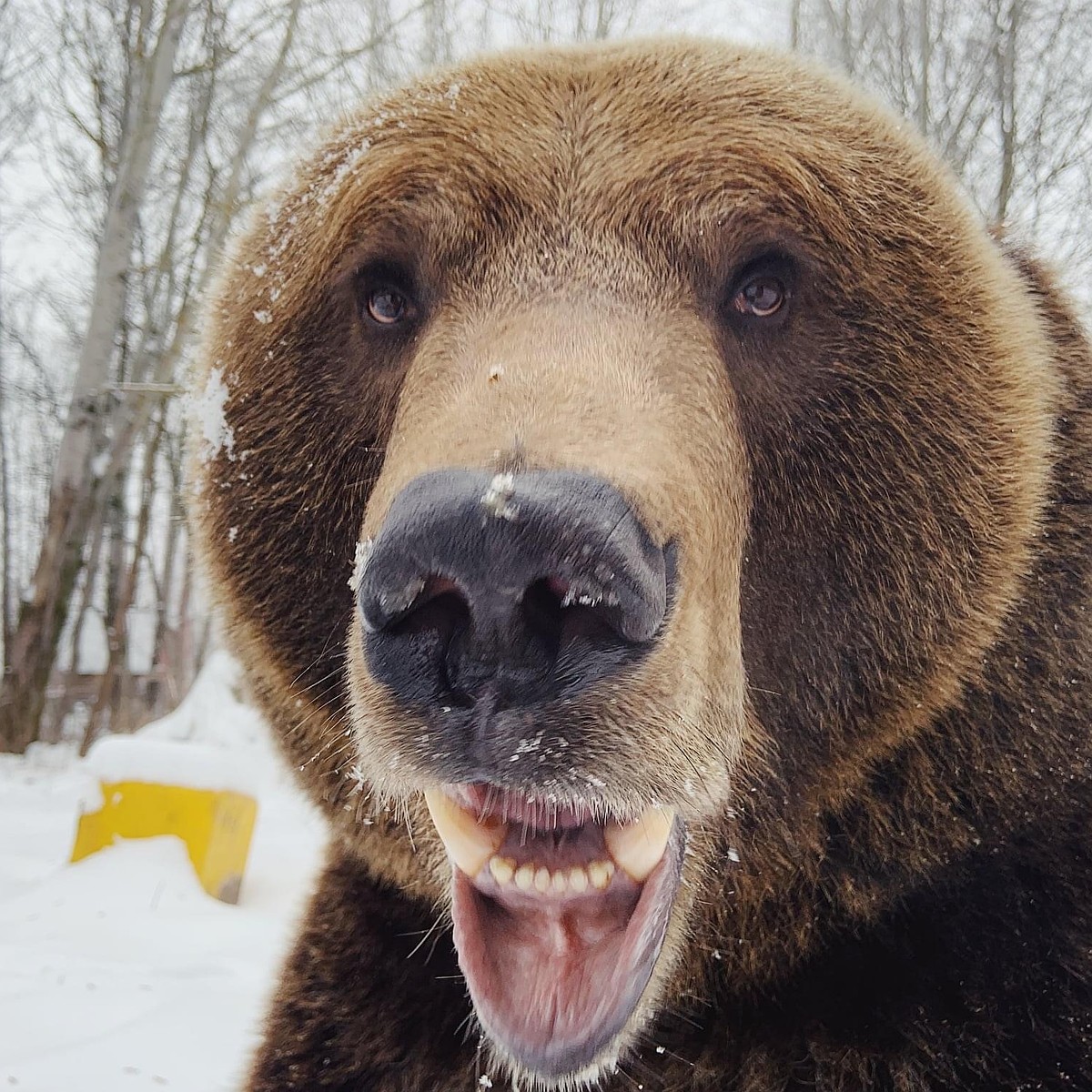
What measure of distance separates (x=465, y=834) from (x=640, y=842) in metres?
0.26

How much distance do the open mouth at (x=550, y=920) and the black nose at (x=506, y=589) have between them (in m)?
0.24

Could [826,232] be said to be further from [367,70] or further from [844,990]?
[367,70]

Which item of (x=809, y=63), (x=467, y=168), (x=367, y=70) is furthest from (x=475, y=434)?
(x=367, y=70)

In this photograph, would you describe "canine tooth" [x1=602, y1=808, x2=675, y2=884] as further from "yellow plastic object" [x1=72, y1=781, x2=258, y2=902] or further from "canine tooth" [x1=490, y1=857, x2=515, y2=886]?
"yellow plastic object" [x1=72, y1=781, x2=258, y2=902]

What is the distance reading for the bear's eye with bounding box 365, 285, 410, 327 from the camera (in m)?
2.17

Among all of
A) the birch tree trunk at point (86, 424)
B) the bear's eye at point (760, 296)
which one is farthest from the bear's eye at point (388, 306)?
the birch tree trunk at point (86, 424)

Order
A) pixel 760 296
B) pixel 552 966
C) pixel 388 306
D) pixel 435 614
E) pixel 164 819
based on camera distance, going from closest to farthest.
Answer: pixel 435 614, pixel 552 966, pixel 760 296, pixel 388 306, pixel 164 819

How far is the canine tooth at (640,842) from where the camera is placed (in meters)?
1.59

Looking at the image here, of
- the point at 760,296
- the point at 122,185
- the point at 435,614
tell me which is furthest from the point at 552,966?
the point at 122,185

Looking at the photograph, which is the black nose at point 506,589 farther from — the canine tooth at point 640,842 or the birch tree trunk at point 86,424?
the birch tree trunk at point 86,424

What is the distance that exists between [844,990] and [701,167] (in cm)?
153

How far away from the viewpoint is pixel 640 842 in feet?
5.30

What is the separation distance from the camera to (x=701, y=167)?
2.00 metres

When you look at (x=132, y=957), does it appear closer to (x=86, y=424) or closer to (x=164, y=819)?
(x=164, y=819)
